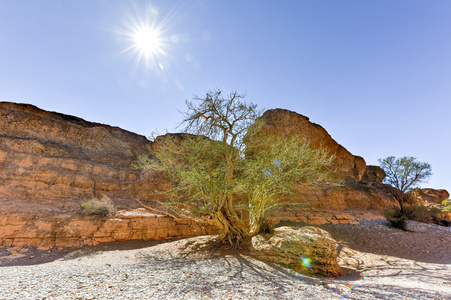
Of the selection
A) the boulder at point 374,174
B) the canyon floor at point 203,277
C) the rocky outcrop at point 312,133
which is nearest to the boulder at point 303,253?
the canyon floor at point 203,277

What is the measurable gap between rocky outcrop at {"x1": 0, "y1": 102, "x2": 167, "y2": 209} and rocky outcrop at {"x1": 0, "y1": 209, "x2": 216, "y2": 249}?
282 centimetres

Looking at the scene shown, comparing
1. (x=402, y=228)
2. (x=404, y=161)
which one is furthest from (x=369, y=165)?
(x=402, y=228)

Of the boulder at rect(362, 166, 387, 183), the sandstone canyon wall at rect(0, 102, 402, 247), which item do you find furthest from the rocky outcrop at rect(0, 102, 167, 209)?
the boulder at rect(362, 166, 387, 183)

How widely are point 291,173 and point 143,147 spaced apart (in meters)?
20.3

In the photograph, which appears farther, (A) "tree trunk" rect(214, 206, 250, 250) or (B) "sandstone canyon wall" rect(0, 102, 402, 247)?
(B) "sandstone canyon wall" rect(0, 102, 402, 247)

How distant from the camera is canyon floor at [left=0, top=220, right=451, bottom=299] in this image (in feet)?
11.1

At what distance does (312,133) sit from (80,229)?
817 inches

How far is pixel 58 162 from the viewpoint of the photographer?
1559 centimetres

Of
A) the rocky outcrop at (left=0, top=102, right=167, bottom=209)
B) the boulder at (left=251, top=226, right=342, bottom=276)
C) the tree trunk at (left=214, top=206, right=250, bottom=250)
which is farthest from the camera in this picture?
the rocky outcrop at (left=0, top=102, right=167, bottom=209)

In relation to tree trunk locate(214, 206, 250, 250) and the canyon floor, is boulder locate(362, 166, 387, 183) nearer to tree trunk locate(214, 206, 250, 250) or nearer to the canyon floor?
the canyon floor

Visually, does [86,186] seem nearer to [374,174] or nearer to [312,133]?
[312,133]

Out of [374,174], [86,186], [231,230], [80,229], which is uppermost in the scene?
[374,174]

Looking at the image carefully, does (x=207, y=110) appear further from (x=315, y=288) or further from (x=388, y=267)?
(x=388, y=267)

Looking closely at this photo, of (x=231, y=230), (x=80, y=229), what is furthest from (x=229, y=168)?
(x=80, y=229)
